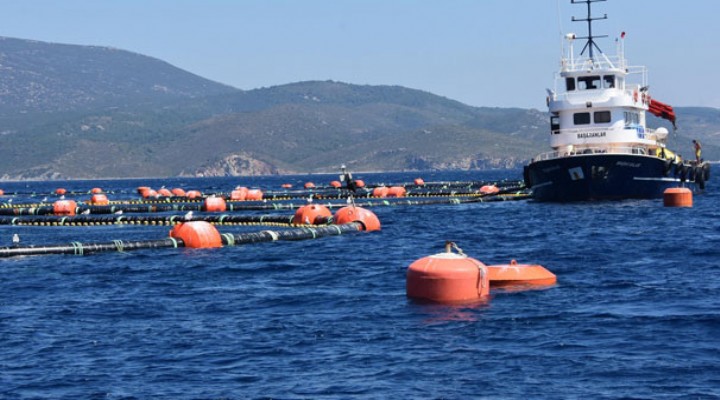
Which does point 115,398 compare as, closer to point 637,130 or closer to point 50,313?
point 50,313

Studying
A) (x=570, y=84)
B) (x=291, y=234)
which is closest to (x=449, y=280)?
(x=291, y=234)

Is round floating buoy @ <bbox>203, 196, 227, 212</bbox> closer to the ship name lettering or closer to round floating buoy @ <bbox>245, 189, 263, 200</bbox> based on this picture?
round floating buoy @ <bbox>245, 189, 263, 200</bbox>

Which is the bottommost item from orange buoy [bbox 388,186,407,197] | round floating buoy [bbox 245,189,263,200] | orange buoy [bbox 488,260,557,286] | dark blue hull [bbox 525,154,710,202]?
orange buoy [bbox 488,260,557,286]

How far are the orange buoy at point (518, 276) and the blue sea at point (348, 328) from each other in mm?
532

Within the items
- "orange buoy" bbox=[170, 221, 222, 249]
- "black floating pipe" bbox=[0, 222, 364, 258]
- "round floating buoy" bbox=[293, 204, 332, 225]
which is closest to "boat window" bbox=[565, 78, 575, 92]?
"round floating buoy" bbox=[293, 204, 332, 225]

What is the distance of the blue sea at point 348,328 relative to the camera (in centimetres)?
2117

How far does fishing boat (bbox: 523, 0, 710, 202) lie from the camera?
230ft

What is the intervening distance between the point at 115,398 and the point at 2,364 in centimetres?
404

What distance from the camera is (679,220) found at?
58562mm

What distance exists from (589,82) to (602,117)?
9.28ft

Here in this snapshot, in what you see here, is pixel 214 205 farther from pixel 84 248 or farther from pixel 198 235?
pixel 84 248

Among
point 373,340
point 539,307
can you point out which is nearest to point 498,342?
point 373,340

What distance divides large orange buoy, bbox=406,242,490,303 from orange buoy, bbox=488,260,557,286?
2.09 m

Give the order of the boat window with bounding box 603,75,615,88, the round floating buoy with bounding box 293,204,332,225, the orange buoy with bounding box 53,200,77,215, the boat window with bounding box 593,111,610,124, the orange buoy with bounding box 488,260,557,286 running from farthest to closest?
1. the orange buoy with bounding box 53,200,77,215
2. the boat window with bounding box 603,75,615,88
3. the boat window with bounding box 593,111,610,124
4. the round floating buoy with bounding box 293,204,332,225
5. the orange buoy with bounding box 488,260,557,286
